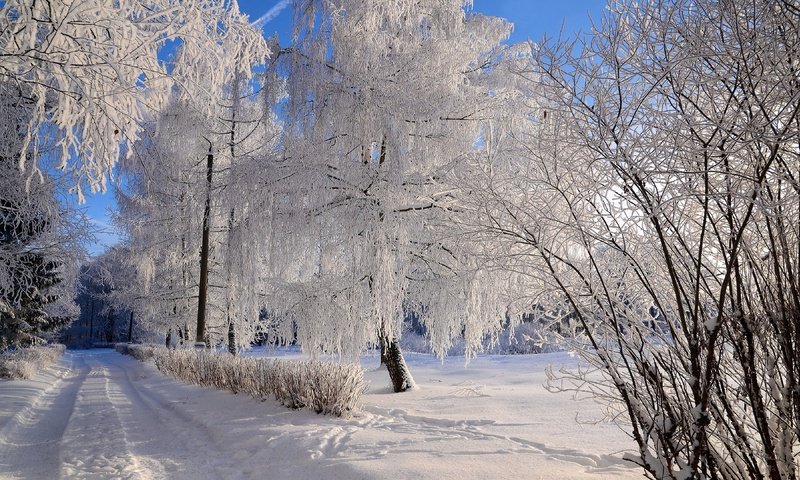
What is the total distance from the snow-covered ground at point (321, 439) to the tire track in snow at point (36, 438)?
2 centimetres

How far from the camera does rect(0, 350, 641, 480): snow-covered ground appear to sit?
3.85m

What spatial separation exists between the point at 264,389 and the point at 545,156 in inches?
233

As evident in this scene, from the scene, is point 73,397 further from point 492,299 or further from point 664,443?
point 664,443

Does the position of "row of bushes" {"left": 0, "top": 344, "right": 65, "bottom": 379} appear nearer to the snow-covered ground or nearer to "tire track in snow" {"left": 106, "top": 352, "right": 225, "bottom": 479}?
the snow-covered ground

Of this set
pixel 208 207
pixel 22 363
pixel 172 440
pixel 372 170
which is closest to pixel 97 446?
pixel 172 440

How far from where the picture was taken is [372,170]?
286 inches

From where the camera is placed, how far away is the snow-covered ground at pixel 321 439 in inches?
151

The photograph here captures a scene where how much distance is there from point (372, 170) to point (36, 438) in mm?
5712

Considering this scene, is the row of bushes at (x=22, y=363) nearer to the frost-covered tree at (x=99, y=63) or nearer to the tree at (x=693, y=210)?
the frost-covered tree at (x=99, y=63)

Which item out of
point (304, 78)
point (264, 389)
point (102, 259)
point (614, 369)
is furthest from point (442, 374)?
point (102, 259)

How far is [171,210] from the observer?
1354 centimetres

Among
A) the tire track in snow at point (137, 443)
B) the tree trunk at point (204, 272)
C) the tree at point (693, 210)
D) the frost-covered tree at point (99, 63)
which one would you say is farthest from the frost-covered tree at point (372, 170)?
the tree trunk at point (204, 272)

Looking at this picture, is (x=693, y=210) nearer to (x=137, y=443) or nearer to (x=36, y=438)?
(x=137, y=443)

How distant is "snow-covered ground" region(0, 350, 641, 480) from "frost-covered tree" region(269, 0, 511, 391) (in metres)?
1.42
